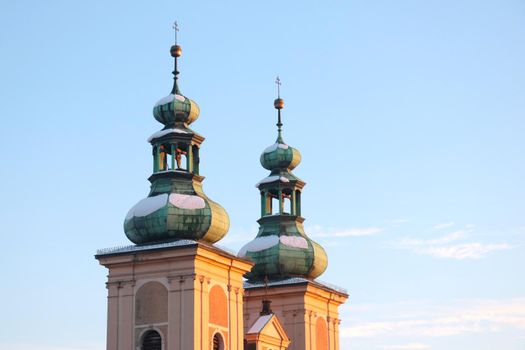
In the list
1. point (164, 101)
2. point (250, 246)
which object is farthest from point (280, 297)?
point (164, 101)

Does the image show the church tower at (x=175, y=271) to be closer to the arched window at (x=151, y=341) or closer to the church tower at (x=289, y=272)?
the arched window at (x=151, y=341)

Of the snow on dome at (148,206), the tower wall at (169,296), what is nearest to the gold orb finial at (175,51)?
the snow on dome at (148,206)

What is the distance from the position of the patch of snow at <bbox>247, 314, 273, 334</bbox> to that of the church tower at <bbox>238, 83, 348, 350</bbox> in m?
1.23

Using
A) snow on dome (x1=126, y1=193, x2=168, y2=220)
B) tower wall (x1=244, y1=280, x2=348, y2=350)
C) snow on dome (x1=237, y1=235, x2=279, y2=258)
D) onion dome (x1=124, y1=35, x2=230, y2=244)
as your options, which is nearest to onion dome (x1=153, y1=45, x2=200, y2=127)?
onion dome (x1=124, y1=35, x2=230, y2=244)

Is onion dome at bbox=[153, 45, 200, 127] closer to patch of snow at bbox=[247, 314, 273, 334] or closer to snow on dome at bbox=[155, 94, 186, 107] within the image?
snow on dome at bbox=[155, 94, 186, 107]

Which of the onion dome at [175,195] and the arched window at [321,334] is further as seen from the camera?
the arched window at [321,334]

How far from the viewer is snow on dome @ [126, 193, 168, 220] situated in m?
44.5

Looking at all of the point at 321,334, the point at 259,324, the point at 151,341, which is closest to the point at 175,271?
the point at 151,341

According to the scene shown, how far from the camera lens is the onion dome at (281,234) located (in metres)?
51.9

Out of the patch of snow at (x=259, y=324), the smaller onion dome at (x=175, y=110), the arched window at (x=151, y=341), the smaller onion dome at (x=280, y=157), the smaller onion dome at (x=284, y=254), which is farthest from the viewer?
the smaller onion dome at (x=280, y=157)

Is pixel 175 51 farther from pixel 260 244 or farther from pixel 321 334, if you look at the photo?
pixel 321 334

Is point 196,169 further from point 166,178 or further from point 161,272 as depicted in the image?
point 161,272

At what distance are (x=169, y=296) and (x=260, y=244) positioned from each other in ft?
30.8

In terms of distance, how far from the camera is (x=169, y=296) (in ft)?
143
